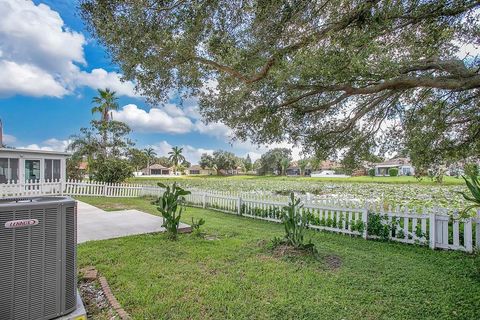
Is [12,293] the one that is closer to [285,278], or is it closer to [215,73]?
[285,278]

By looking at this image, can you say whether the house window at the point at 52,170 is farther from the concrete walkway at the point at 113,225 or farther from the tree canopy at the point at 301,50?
the tree canopy at the point at 301,50

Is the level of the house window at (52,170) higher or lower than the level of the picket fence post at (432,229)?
higher

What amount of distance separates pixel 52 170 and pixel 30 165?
3.55 feet

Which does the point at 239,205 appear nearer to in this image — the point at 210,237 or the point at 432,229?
the point at 210,237

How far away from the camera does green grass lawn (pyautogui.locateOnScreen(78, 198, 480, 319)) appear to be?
9.00ft

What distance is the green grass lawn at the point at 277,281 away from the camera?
2.74 m

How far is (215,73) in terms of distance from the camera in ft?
19.9

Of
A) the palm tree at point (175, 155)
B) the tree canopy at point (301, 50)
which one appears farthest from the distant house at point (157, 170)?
the tree canopy at point (301, 50)

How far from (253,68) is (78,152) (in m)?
18.6

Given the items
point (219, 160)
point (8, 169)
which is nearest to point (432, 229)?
point (8, 169)

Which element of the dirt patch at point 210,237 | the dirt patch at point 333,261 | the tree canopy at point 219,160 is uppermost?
the tree canopy at point 219,160

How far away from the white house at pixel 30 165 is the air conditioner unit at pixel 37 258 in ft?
47.4

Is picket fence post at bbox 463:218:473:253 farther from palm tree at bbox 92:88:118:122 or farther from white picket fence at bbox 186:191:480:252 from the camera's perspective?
palm tree at bbox 92:88:118:122

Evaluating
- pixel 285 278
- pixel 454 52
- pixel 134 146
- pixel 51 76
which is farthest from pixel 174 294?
pixel 134 146
